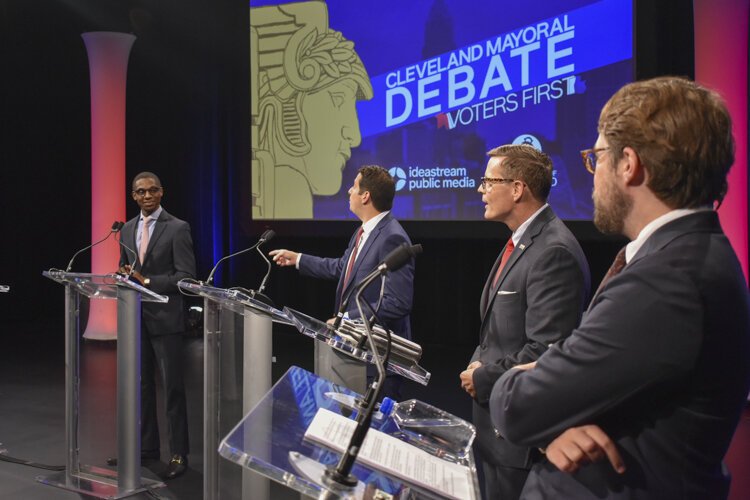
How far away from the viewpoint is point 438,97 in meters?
6.52

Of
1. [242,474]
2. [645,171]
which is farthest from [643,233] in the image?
[242,474]

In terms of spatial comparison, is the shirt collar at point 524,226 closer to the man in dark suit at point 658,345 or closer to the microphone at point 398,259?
the microphone at point 398,259

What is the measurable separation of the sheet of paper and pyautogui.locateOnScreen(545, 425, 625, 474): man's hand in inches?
7.3

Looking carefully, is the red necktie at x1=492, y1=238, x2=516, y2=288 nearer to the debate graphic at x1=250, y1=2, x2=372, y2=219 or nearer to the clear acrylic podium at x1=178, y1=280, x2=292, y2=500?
the clear acrylic podium at x1=178, y1=280, x2=292, y2=500

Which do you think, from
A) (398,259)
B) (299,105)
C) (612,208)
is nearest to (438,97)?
(299,105)

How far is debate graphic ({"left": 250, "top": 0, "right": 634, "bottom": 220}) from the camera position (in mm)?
5758

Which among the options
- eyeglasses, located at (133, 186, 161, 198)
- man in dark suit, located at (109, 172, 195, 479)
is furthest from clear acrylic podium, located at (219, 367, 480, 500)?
eyeglasses, located at (133, 186, 161, 198)

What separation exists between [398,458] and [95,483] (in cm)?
303

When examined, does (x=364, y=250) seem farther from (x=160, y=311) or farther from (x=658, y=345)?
(x=658, y=345)

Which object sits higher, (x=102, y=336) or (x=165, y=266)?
(x=165, y=266)

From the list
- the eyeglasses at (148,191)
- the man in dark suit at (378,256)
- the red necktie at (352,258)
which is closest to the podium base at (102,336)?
the eyeglasses at (148,191)

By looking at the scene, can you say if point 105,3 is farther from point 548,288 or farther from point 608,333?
point 608,333

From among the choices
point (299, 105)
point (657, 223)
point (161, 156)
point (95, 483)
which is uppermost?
point (299, 105)

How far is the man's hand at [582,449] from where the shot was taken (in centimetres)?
114
